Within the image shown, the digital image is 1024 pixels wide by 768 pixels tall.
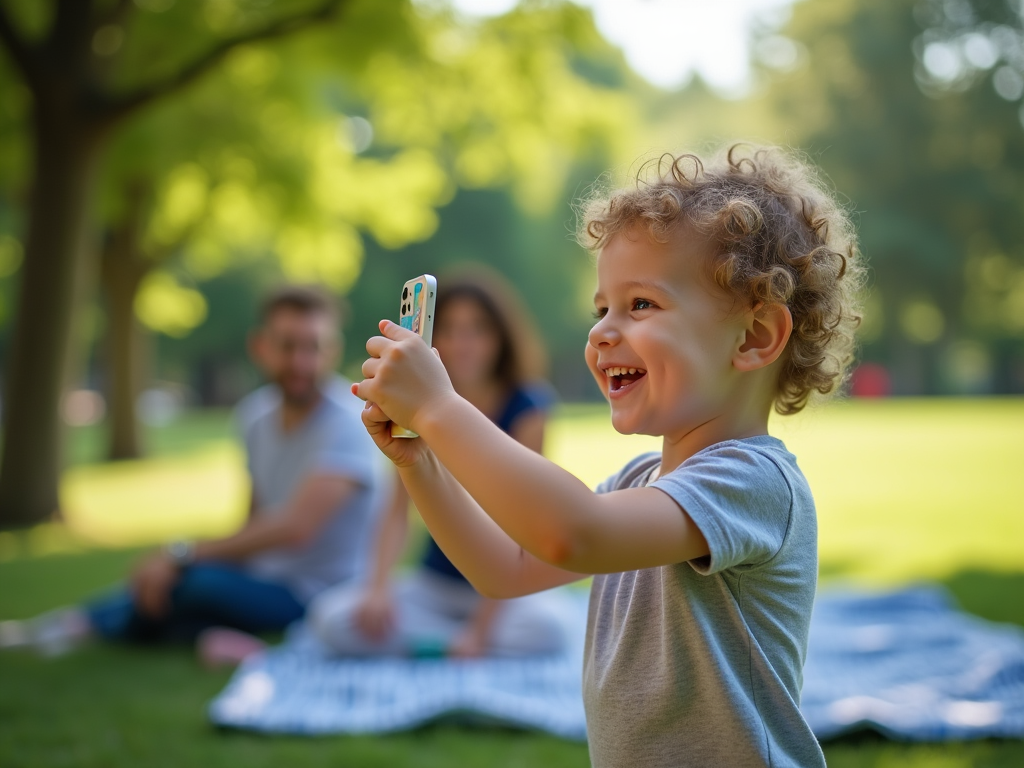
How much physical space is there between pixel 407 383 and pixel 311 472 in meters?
3.57

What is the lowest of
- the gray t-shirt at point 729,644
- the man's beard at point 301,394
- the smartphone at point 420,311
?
the gray t-shirt at point 729,644

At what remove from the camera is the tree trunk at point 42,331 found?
909cm

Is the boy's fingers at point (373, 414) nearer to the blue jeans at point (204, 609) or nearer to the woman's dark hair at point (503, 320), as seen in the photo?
the woman's dark hair at point (503, 320)

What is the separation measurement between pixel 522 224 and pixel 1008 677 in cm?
3580

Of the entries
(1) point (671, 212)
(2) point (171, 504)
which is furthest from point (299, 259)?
(1) point (671, 212)

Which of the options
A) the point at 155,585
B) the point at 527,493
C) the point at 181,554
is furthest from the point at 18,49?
the point at 527,493

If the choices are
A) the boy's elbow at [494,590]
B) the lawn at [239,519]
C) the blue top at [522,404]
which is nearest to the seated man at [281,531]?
the lawn at [239,519]

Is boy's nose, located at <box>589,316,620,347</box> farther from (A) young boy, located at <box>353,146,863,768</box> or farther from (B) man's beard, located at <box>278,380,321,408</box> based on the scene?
(B) man's beard, located at <box>278,380,321,408</box>

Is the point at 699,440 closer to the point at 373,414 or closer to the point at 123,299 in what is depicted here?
the point at 373,414

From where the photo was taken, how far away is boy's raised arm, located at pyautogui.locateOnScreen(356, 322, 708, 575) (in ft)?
4.46

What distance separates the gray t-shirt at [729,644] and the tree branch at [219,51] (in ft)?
26.4

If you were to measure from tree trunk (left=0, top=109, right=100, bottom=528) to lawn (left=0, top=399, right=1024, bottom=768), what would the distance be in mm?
516

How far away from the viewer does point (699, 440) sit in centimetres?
172

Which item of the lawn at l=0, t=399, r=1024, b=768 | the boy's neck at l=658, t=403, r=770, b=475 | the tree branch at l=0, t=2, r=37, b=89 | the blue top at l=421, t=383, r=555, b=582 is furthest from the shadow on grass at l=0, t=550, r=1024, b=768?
the tree branch at l=0, t=2, r=37, b=89
